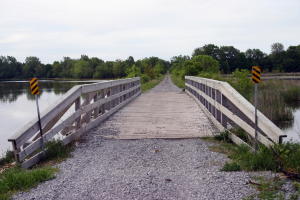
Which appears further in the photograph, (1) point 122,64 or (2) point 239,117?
(1) point 122,64

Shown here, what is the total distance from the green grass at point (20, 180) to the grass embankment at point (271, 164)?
95.3 inches

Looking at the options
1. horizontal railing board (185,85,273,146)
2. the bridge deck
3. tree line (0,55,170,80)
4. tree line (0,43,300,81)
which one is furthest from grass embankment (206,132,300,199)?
tree line (0,55,170,80)

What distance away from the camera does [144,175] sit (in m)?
4.45

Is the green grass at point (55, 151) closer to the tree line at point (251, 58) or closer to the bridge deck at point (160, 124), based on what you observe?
the bridge deck at point (160, 124)

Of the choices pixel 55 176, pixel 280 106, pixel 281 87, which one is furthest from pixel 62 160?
pixel 281 87

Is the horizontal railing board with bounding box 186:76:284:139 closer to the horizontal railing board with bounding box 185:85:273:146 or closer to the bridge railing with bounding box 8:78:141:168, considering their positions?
the horizontal railing board with bounding box 185:85:273:146

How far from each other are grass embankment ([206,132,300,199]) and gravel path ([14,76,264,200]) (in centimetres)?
17

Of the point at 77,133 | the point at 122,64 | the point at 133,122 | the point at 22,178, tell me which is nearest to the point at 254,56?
the point at 122,64

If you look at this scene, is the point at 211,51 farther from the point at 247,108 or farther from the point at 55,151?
the point at 55,151

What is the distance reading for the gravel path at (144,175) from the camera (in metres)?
3.79

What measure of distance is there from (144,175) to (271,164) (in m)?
1.69

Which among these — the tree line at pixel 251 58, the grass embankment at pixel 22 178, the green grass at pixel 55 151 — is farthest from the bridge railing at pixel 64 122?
the tree line at pixel 251 58

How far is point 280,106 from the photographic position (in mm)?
15562

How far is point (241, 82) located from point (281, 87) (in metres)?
8.86
